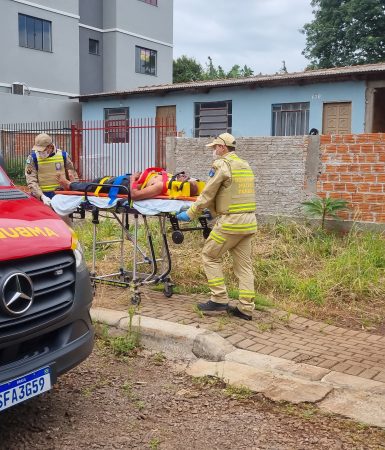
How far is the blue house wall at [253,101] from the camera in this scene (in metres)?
15.2

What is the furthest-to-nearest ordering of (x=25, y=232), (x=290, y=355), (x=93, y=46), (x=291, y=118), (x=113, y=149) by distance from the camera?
1. (x=93, y=46)
2. (x=113, y=149)
3. (x=291, y=118)
4. (x=290, y=355)
5. (x=25, y=232)

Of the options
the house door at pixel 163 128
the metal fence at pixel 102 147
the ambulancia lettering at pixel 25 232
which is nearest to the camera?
the ambulancia lettering at pixel 25 232

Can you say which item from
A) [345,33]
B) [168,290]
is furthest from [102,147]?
[345,33]

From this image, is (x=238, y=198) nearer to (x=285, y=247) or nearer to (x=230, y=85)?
(x=285, y=247)

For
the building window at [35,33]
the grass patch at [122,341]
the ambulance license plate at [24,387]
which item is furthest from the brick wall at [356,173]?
the building window at [35,33]

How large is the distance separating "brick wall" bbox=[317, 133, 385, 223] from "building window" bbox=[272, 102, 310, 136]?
8.81m

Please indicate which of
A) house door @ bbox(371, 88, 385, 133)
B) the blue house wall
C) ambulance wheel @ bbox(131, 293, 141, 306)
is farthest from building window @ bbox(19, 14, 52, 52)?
ambulance wheel @ bbox(131, 293, 141, 306)

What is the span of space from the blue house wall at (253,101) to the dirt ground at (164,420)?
12.7 meters

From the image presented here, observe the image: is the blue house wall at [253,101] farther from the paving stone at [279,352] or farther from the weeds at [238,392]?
A: the weeds at [238,392]

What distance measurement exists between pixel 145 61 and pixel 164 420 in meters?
27.4

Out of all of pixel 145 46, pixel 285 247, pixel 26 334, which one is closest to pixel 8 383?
pixel 26 334

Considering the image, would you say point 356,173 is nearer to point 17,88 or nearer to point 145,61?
point 17,88

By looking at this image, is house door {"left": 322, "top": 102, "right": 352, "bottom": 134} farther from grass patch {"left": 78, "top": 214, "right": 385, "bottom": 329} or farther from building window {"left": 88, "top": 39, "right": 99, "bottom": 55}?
building window {"left": 88, "top": 39, "right": 99, "bottom": 55}

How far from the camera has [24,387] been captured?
114 inches
